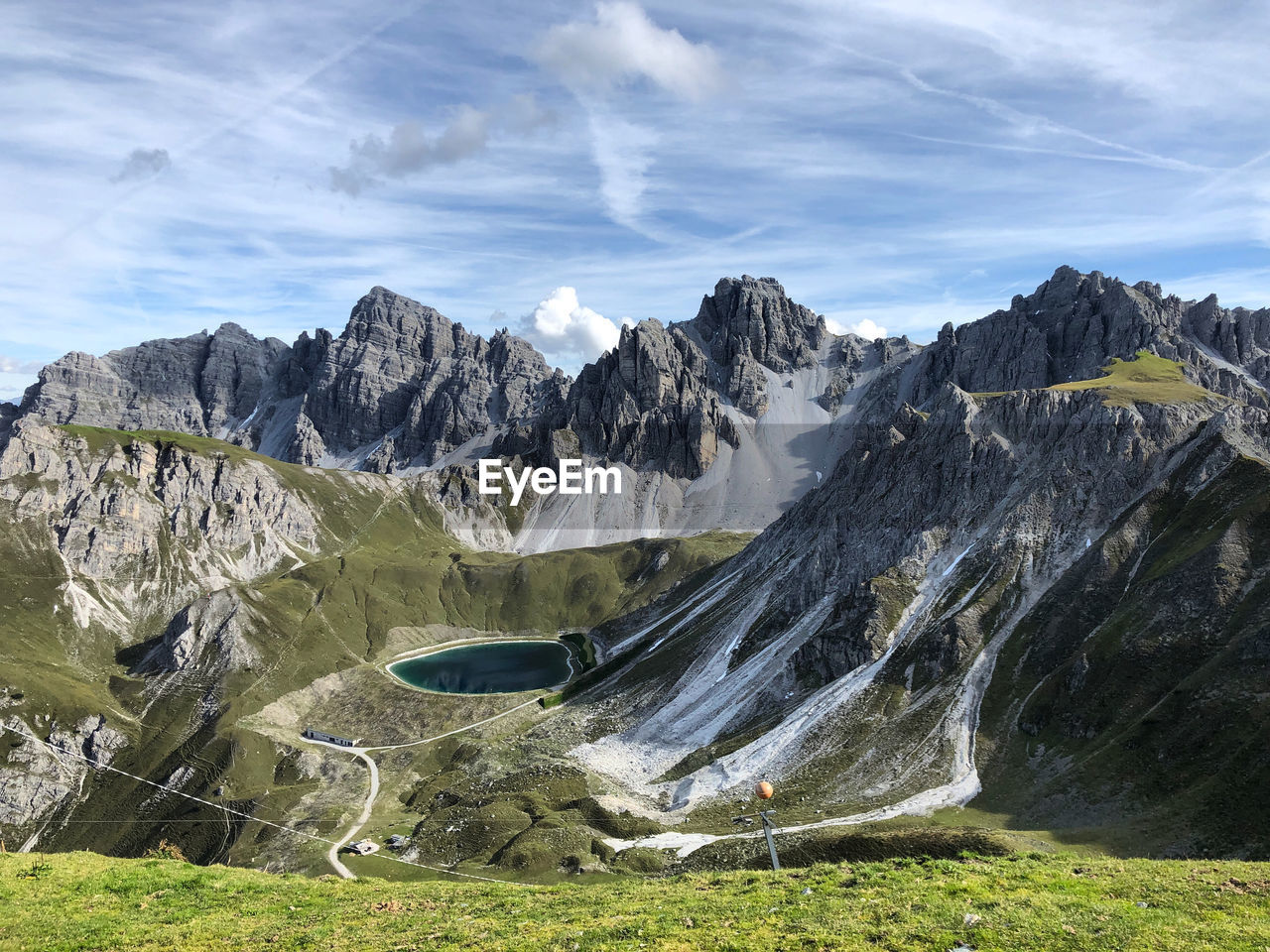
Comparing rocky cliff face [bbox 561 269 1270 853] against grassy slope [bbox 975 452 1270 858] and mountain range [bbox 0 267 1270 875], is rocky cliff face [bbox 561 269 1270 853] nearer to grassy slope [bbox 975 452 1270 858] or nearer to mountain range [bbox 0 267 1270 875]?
grassy slope [bbox 975 452 1270 858]

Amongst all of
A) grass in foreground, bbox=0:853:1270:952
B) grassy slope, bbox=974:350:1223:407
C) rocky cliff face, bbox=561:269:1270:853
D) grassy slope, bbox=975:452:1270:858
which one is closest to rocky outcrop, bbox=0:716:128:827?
rocky cliff face, bbox=561:269:1270:853

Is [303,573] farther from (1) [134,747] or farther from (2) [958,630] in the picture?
(2) [958,630]

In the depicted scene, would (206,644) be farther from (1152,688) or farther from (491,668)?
(1152,688)

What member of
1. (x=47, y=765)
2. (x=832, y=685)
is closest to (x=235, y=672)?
(x=47, y=765)

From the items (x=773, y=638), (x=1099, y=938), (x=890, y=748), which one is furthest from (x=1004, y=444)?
(x=1099, y=938)

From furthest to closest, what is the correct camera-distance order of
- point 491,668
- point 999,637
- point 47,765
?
point 491,668, point 47,765, point 999,637
